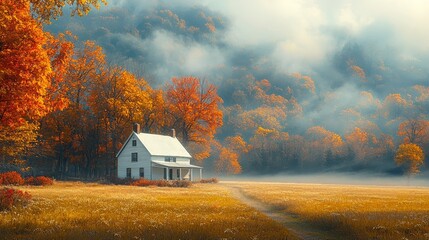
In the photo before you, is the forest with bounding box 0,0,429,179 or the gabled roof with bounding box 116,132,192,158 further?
the gabled roof with bounding box 116,132,192,158

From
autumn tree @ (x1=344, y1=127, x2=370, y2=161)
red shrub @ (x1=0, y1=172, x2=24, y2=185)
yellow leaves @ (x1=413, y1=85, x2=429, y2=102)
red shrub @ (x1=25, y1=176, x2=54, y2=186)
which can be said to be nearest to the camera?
red shrub @ (x1=0, y1=172, x2=24, y2=185)

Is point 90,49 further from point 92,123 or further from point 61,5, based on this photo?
point 61,5

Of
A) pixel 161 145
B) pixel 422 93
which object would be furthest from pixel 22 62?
pixel 422 93

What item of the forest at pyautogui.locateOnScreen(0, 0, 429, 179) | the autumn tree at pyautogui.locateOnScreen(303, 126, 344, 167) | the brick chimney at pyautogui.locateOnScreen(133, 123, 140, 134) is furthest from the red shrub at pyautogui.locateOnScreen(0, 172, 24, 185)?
the autumn tree at pyautogui.locateOnScreen(303, 126, 344, 167)

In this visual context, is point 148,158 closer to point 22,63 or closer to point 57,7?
point 22,63

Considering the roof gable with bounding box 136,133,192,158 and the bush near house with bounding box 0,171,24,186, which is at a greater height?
the roof gable with bounding box 136,133,192,158

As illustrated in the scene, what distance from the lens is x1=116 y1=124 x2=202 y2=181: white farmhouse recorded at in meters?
72.1

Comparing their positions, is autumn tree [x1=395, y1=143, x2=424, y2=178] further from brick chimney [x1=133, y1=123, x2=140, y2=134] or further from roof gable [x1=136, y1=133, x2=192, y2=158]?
brick chimney [x1=133, y1=123, x2=140, y2=134]

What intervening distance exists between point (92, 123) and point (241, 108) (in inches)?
4898

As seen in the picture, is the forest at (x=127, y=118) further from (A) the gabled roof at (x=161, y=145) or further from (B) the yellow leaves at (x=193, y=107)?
(A) the gabled roof at (x=161, y=145)

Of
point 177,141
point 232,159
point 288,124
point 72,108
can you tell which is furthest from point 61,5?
point 288,124

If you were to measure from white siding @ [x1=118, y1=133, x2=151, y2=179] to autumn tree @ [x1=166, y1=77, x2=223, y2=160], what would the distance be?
507 inches

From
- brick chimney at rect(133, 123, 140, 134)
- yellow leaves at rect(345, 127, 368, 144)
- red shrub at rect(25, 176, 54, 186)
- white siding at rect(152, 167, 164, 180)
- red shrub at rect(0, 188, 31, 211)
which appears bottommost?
red shrub at rect(0, 188, 31, 211)

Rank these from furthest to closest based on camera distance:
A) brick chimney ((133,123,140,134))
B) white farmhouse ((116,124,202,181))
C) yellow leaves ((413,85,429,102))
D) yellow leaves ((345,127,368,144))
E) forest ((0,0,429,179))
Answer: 1. yellow leaves ((413,85,429,102))
2. yellow leaves ((345,127,368,144))
3. brick chimney ((133,123,140,134))
4. white farmhouse ((116,124,202,181))
5. forest ((0,0,429,179))
